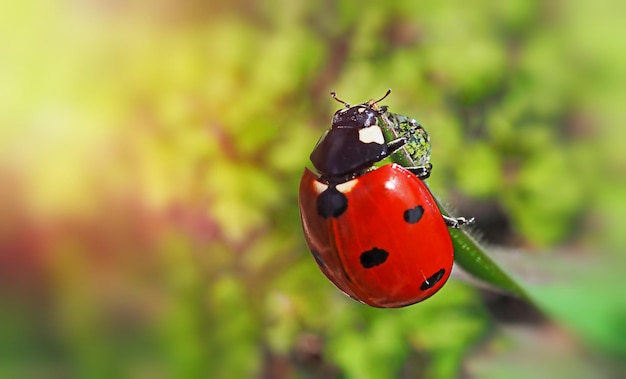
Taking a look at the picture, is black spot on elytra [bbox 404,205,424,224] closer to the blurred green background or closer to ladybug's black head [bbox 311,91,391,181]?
ladybug's black head [bbox 311,91,391,181]

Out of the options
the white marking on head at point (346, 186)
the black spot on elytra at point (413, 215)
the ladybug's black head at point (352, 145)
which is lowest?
the black spot on elytra at point (413, 215)

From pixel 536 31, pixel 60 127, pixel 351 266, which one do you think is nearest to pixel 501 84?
pixel 536 31

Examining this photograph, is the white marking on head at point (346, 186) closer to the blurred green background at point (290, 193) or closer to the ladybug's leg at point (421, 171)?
the ladybug's leg at point (421, 171)

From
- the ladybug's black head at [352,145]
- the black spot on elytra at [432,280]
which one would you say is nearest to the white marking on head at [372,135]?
the ladybug's black head at [352,145]

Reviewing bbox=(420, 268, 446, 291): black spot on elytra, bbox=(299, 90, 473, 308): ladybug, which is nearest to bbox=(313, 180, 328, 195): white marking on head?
bbox=(299, 90, 473, 308): ladybug

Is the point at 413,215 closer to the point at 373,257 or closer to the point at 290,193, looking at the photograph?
the point at 373,257
